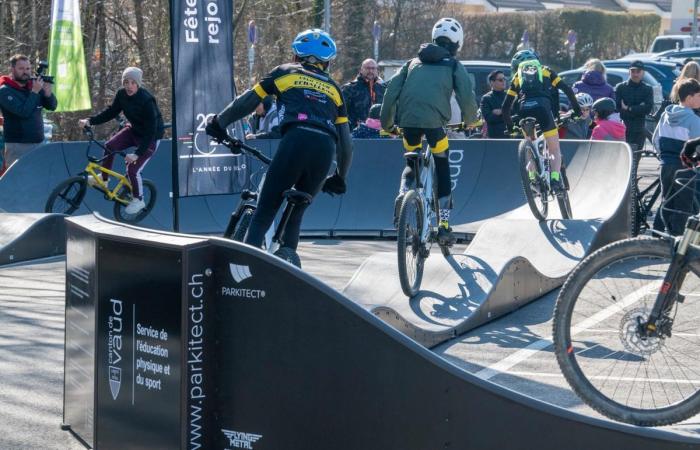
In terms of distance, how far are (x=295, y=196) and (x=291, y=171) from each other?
0.19 m

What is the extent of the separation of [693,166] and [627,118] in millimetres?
12817

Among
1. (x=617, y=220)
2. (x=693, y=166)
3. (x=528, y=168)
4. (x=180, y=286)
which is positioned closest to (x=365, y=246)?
(x=528, y=168)

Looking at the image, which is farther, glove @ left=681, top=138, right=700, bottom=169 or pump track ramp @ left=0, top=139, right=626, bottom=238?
pump track ramp @ left=0, top=139, right=626, bottom=238

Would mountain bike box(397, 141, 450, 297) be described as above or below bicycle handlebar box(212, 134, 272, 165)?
below

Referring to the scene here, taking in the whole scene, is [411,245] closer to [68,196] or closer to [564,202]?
[564,202]

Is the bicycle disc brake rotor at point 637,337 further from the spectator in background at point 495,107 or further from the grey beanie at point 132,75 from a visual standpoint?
the spectator in background at point 495,107

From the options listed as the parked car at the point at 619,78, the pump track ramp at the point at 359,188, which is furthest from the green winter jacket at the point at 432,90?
the parked car at the point at 619,78

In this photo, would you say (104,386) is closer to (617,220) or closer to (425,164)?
(425,164)

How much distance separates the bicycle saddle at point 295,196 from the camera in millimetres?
7574

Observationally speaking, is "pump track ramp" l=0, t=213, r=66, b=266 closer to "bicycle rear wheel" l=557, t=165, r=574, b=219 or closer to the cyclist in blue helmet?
the cyclist in blue helmet

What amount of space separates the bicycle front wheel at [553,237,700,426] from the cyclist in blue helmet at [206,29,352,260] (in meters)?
2.68

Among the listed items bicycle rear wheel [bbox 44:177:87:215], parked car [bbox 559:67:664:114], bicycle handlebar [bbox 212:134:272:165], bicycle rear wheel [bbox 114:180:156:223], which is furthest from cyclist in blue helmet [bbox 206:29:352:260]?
parked car [bbox 559:67:664:114]

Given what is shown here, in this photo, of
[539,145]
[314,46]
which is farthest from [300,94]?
[539,145]

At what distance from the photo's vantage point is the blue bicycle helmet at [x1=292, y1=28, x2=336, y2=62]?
25.6 feet
